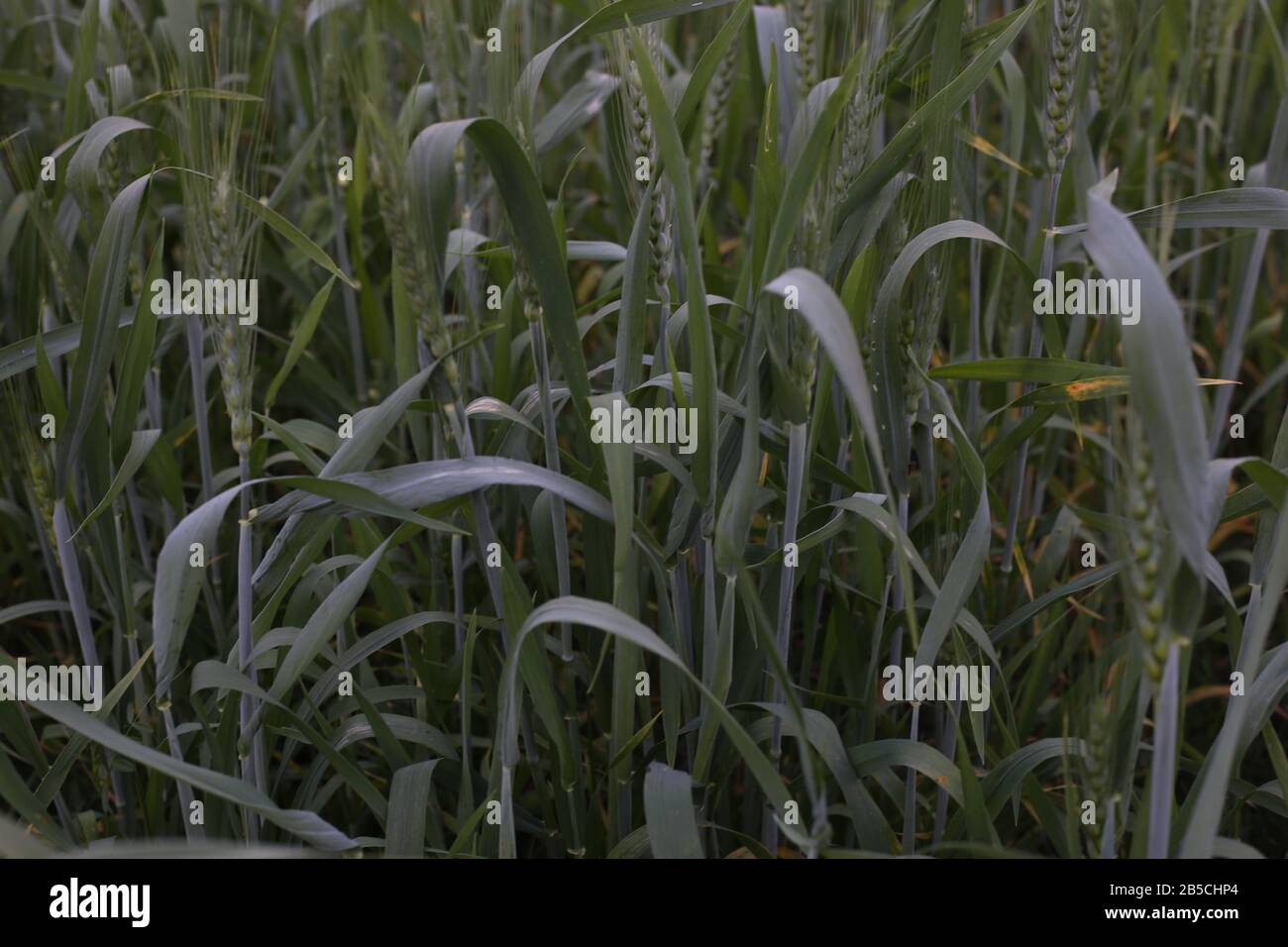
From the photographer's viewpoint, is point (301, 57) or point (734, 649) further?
point (301, 57)

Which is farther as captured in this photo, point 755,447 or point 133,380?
point 133,380

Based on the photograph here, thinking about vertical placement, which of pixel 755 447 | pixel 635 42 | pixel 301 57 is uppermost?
pixel 301 57

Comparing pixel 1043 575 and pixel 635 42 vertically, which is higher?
pixel 635 42

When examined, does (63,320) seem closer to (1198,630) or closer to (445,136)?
(445,136)

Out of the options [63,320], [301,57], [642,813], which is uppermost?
[301,57]

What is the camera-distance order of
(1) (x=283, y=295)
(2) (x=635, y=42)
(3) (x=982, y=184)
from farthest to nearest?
(1) (x=283, y=295), (3) (x=982, y=184), (2) (x=635, y=42)

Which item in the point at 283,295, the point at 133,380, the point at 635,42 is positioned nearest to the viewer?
the point at 635,42

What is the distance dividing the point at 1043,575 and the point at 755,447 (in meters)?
0.48

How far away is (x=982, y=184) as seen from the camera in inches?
53.7
